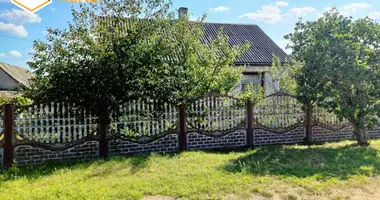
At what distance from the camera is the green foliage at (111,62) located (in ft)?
19.9

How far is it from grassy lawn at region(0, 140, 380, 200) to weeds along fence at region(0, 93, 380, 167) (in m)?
0.45

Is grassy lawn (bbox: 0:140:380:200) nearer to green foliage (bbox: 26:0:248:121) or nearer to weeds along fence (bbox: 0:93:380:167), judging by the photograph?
weeds along fence (bbox: 0:93:380:167)

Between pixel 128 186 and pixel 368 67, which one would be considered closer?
pixel 128 186

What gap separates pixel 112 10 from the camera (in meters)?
6.59

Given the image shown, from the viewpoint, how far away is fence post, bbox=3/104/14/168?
217 inches

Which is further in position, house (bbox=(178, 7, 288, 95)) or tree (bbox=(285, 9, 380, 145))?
house (bbox=(178, 7, 288, 95))

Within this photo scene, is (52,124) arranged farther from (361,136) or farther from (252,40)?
(252,40)

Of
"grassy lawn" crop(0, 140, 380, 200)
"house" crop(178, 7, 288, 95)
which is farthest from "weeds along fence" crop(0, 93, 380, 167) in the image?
"house" crop(178, 7, 288, 95)

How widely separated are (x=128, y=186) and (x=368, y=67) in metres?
6.10

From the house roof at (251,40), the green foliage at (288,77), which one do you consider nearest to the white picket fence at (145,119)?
the green foliage at (288,77)

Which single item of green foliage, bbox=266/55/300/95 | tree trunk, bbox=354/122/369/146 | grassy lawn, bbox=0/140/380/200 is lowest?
grassy lawn, bbox=0/140/380/200

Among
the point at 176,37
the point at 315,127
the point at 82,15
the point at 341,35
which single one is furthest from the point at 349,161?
the point at 82,15

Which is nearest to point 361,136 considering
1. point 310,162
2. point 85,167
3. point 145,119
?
point 310,162

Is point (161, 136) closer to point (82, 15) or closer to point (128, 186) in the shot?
point (128, 186)
